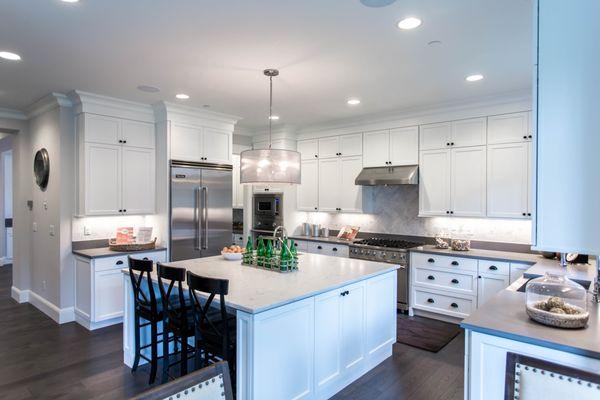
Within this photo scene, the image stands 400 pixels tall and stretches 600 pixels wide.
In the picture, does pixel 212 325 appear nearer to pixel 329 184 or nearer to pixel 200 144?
pixel 200 144

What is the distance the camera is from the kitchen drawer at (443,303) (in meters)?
4.40

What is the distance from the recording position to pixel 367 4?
231 cm

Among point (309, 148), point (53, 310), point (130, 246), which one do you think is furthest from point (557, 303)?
point (53, 310)

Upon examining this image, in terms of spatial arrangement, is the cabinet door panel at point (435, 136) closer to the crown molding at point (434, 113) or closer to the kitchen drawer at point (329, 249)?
the crown molding at point (434, 113)

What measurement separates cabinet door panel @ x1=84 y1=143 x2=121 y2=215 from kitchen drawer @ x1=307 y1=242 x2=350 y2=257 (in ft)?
9.36

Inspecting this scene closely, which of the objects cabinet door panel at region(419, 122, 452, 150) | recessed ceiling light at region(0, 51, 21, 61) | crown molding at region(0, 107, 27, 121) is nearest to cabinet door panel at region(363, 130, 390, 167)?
cabinet door panel at region(419, 122, 452, 150)

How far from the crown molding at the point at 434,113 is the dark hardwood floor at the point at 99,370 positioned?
8.78 feet

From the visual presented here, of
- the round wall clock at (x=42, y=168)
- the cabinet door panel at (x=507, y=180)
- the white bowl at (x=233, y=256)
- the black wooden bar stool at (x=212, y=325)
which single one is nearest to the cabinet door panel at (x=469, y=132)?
the cabinet door panel at (x=507, y=180)

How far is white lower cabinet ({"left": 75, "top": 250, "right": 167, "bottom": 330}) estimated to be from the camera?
4.28m

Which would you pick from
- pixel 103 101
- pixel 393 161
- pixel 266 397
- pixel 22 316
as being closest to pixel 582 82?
pixel 266 397

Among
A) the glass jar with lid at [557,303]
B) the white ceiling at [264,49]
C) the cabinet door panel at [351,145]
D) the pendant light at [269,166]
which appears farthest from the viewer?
the cabinet door panel at [351,145]

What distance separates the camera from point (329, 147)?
6023 millimetres

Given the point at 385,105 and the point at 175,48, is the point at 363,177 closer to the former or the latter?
the point at 385,105

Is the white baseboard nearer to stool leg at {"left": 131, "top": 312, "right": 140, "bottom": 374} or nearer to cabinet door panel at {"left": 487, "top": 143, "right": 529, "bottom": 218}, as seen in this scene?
stool leg at {"left": 131, "top": 312, "right": 140, "bottom": 374}
